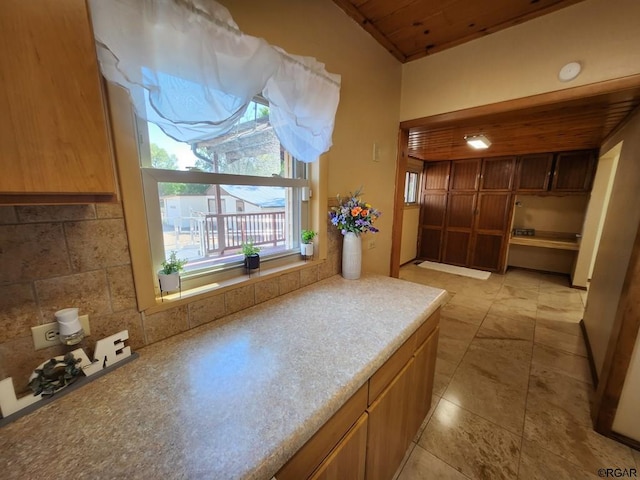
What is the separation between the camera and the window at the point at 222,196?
0.95 m

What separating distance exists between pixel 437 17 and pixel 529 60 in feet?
2.07

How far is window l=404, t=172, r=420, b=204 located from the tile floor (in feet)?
8.16

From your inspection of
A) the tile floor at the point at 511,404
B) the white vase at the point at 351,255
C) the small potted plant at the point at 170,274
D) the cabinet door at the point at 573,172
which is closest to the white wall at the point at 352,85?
the white vase at the point at 351,255

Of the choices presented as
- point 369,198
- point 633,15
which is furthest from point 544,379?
point 633,15

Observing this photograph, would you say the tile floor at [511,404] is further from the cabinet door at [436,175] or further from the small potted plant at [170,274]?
the cabinet door at [436,175]

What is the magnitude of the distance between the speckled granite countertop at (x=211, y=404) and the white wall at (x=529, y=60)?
1.68 meters

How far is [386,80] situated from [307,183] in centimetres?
112

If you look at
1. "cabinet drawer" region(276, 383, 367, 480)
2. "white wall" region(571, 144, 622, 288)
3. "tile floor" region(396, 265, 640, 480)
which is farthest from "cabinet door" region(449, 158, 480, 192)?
"cabinet drawer" region(276, 383, 367, 480)

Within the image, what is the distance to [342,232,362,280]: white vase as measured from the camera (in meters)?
1.57

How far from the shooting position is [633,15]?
4.03 ft

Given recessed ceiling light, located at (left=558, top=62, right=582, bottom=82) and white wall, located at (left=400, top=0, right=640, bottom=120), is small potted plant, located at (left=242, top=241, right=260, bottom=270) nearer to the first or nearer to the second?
white wall, located at (left=400, top=0, right=640, bottom=120)

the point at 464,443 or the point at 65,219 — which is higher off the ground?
the point at 65,219

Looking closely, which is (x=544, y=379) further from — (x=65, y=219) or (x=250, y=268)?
(x=65, y=219)

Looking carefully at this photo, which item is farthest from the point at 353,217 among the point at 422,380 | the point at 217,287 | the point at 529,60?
the point at 529,60
